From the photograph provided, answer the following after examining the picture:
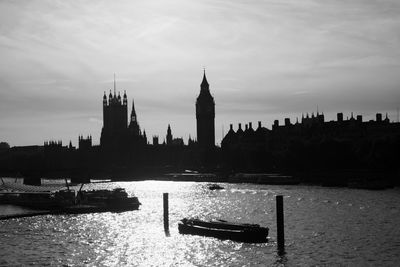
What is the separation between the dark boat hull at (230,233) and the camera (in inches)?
2072

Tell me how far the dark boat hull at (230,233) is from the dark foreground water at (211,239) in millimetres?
780

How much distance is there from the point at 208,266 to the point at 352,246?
12.8m

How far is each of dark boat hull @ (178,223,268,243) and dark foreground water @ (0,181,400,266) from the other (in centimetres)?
78

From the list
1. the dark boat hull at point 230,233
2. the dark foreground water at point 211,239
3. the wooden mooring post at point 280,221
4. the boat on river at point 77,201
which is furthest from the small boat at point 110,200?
the wooden mooring post at point 280,221

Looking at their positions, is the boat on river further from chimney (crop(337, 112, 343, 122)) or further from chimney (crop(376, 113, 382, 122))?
chimney (crop(337, 112, 343, 122))

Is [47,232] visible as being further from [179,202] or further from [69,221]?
[179,202]

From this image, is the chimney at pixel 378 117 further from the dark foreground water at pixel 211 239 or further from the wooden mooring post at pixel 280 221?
the wooden mooring post at pixel 280 221

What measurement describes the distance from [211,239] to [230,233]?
1.83 m

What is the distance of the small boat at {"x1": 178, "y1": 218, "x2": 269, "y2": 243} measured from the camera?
2074 inches

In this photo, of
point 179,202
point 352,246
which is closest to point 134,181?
point 179,202

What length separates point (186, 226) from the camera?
5878 centimetres

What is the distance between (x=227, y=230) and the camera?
5503cm

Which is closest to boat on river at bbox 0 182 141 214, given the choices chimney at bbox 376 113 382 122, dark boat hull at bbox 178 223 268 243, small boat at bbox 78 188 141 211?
small boat at bbox 78 188 141 211

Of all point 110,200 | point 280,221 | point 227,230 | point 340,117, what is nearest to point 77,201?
point 110,200
